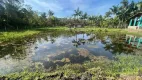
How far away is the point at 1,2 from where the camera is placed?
99.5 ft

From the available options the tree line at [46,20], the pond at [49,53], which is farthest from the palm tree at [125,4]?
the pond at [49,53]

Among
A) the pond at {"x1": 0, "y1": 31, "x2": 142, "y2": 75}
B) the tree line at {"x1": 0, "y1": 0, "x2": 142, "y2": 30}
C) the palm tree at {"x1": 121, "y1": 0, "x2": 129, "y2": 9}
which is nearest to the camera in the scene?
the pond at {"x1": 0, "y1": 31, "x2": 142, "y2": 75}

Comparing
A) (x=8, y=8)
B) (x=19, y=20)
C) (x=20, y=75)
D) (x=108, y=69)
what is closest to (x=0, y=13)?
(x=8, y=8)

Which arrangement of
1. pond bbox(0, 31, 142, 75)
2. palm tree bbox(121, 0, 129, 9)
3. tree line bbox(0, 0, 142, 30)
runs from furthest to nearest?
palm tree bbox(121, 0, 129, 9), tree line bbox(0, 0, 142, 30), pond bbox(0, 31, 142, 75)

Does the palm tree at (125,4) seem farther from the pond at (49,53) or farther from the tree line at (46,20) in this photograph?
the pond at (49,53)

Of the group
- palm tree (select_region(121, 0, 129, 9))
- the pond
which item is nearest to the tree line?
palm tree (select_region(121, 0, 129, 9))

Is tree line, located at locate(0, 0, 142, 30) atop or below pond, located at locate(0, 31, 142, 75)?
atop

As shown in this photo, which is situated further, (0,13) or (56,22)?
(56,22)

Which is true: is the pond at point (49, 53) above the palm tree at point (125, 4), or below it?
below

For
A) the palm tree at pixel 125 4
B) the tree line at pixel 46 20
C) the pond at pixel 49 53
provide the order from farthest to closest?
the palm tree at pixel 125 4
the tree line at pixel 46 20
the pond at pixel 49 53

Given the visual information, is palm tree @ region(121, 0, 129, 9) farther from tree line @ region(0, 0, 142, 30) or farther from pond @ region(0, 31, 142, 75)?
pond @ region(0, 31, 142, 75)

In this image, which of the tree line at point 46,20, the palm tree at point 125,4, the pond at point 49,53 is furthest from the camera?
the palm tree at point 125,4

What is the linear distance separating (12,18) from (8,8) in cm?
305

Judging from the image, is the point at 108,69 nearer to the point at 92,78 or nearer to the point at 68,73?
the point at 92,78
